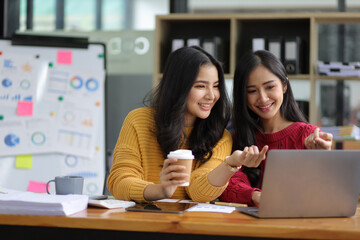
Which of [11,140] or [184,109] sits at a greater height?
[184,109]

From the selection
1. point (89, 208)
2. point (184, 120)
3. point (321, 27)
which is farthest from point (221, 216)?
point (321, 27)

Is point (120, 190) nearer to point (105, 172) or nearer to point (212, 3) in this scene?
point (105, 172)

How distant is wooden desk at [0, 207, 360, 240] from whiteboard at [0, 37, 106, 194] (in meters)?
2.04

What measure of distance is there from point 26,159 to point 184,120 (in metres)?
1.69

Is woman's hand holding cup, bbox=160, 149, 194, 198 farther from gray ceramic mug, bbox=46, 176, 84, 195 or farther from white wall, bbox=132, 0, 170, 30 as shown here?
white wall, bbox=132, 0, 170, 30

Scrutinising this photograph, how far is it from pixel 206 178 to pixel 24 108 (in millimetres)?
2019

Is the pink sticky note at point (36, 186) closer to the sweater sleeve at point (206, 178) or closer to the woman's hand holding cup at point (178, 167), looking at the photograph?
the sweater sleeve at point (206, 178)

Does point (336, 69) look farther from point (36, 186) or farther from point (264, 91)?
A: point (36, 186)

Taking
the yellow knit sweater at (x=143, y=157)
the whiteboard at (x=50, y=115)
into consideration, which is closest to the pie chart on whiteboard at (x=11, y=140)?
the whiteboard at (x=50, y=115)

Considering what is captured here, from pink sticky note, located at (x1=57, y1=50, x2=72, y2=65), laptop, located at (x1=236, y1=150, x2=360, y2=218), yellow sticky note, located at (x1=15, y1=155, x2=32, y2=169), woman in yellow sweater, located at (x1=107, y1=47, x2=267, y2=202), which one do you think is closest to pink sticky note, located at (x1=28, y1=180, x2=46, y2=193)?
yellow sticky note, located at (x1=15, y1=155, x2=32, y2=169)

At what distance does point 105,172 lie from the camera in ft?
11.1

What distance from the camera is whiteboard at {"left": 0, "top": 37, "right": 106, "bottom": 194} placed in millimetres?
3284

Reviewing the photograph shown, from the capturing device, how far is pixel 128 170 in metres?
1.83

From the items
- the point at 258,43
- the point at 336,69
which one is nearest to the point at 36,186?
the point at 258,43
